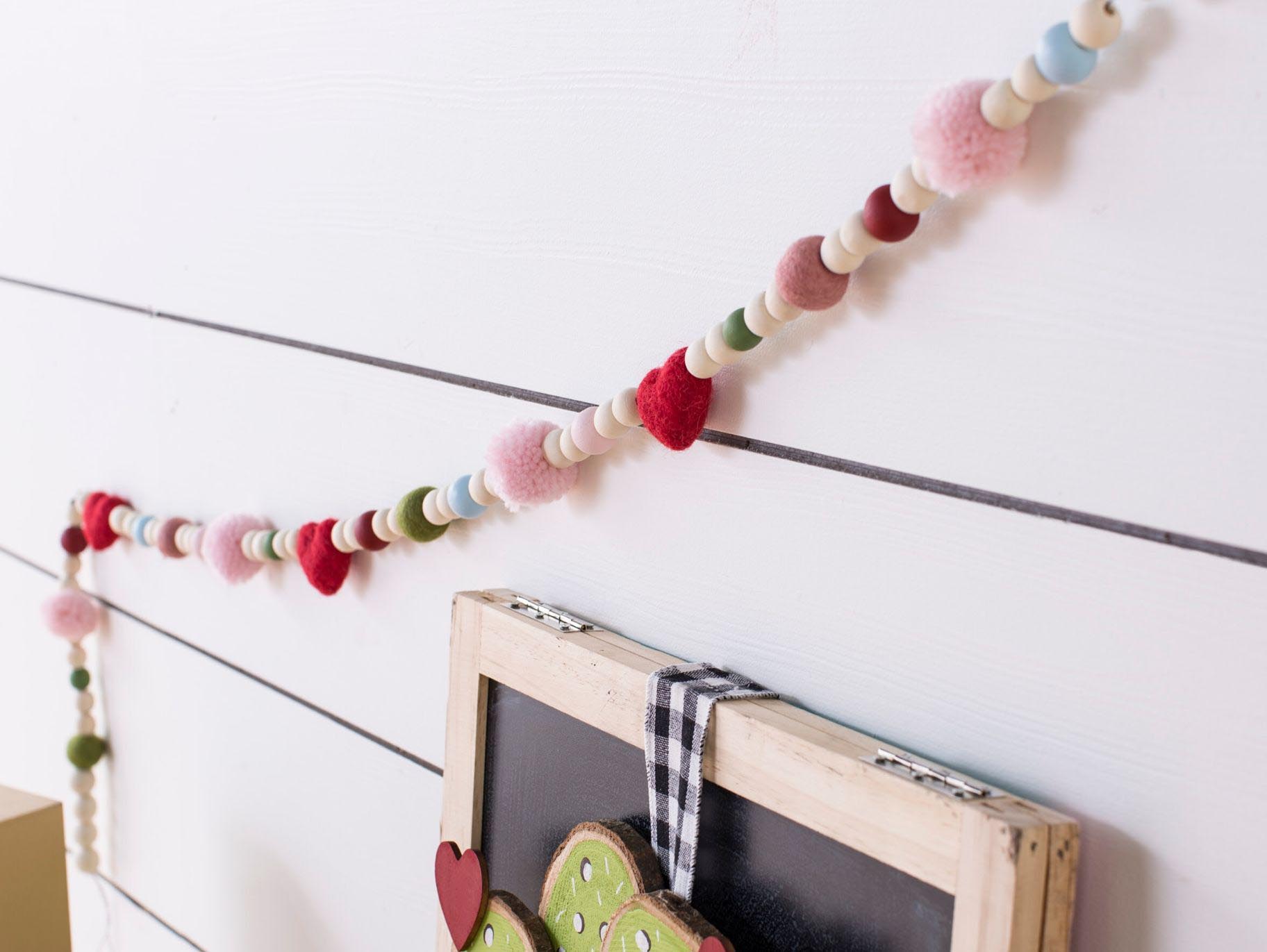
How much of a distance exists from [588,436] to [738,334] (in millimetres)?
107

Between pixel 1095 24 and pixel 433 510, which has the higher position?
pixel 1095 24

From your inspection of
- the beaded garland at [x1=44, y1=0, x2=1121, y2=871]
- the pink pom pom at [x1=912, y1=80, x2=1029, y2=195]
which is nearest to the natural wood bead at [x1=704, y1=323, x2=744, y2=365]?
the beaded garland at [x1=44, y1=0, x2=1121, y2=871]

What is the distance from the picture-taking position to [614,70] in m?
0.54

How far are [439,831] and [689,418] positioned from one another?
12.7 inches

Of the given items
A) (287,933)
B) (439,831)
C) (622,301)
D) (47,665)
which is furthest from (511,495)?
(47,665)

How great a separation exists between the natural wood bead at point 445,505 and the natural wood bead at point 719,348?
0.68 feet

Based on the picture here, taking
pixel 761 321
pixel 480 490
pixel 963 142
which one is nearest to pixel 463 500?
pixel 480 490

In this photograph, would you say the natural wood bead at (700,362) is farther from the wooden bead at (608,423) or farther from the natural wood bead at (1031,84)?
the natural wood bead at (1031,84)

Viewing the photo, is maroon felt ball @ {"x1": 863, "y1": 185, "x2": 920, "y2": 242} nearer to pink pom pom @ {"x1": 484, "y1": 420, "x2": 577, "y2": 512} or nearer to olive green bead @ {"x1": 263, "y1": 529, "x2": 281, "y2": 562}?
pink pom pom @ {"x1": 484, "y1": 420, "x2": 577, "y2": 512}

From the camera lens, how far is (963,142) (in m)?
0.38

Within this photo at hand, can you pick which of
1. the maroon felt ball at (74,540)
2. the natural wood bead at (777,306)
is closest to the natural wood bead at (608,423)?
the natural wood bead at (777,306)

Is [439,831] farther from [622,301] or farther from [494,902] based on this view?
[622,301]

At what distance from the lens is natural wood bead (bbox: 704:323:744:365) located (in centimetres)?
48

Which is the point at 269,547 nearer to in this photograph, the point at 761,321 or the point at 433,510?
the point at 433,510
